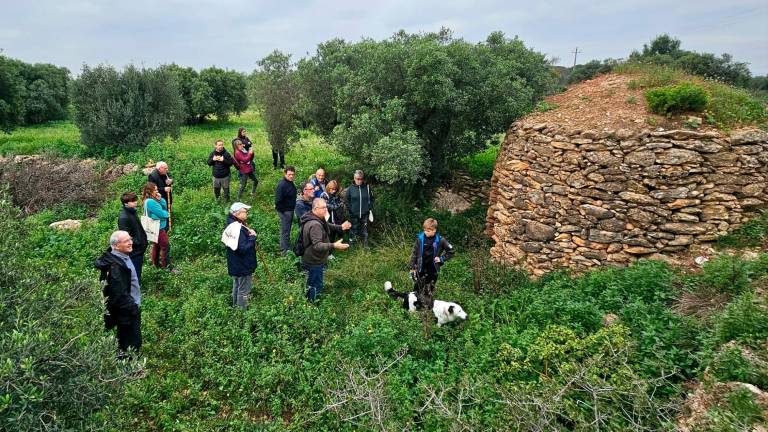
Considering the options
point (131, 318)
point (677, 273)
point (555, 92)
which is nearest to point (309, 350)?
point (131, 318)

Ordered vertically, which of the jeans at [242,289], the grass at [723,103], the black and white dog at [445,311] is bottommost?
the black and white dog at [445,311]

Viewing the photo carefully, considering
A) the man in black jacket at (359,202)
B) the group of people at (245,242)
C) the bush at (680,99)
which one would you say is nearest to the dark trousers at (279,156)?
the group of people at (245,242)

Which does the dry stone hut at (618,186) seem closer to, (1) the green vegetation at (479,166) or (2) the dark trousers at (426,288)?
(2) the dark trousers at (426,288)

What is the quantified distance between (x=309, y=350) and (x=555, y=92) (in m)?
8.66

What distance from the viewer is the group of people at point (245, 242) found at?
4.85 m

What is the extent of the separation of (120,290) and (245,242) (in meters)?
1.61

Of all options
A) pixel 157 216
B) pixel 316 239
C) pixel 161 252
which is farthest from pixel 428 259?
pixel 161 252

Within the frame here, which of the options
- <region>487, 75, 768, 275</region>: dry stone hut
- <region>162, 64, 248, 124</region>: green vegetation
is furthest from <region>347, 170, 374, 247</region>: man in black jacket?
<region>162, 64, 248, 124</region>: green vegetation

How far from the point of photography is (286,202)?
8.25m

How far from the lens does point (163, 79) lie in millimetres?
16469

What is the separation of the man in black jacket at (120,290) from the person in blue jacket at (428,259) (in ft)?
11.9

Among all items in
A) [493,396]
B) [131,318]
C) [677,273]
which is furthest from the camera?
[677,273]

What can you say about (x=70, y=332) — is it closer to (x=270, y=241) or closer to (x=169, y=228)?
(x=270, y=241)

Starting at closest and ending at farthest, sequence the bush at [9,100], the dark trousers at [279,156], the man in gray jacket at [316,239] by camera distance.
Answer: the man in gray jacket at [316,239] → the dark trousers at [279,156] → the bush at [9,100]
